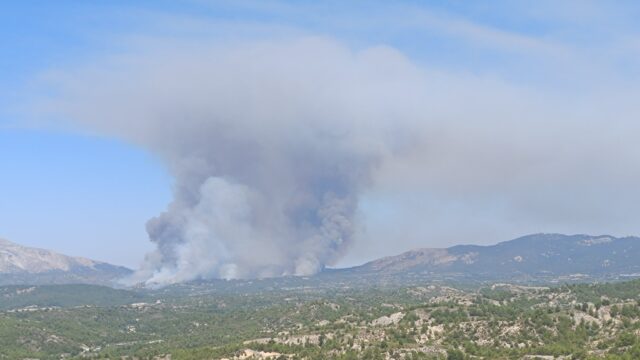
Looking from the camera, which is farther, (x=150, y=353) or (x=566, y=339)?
(x=150, y=353)

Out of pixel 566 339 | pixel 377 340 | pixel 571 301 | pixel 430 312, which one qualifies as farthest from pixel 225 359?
pixel 571 301

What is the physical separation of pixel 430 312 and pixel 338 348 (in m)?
32.3

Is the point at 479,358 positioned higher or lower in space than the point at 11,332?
lower

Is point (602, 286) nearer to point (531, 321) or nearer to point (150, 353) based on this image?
point (531, 321)

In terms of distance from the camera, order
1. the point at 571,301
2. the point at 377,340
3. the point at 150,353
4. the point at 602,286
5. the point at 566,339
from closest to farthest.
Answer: the point at 566,339
the point at 377,340
the point at 150,353
the point at 571,301
the point at 602,286

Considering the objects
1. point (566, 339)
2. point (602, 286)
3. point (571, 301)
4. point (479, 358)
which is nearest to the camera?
point (479, 358)

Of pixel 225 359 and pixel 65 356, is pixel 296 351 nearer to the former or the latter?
pixel 225 359

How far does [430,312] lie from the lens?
158 meters

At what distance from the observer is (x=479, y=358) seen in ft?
378

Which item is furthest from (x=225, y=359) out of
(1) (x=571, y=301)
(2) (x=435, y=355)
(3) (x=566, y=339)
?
(1) (x=571, y=301)

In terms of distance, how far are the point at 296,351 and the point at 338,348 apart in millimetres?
7721

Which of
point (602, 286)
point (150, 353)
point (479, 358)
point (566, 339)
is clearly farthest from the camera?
point (602, 286)

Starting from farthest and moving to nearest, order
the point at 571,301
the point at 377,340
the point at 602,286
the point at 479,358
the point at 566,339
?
1. the point at 602,286
2. the point at 571,301
3. the point at 377,340
4. the point at 566,339
5. the point at 479,358

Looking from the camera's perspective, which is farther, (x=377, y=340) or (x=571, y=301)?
(x=571, y=301)
